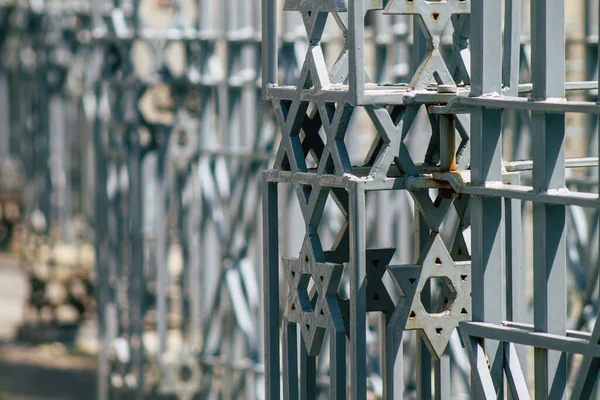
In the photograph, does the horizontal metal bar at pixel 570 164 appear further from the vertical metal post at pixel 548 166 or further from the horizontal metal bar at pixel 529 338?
the horizontal metal bar at pixel 529 338

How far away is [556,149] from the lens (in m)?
4.00

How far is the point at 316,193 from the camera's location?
4633 millimetres

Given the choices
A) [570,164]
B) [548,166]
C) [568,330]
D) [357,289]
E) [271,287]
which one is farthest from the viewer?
[271,287]

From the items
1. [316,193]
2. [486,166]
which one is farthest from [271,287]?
[486,166]

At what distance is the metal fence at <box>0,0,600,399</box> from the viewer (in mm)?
4211

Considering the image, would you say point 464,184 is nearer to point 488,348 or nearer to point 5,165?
point 488,348

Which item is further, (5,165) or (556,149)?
(5,165)

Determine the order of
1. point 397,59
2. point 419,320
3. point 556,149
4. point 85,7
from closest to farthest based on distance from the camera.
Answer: point 556,149
point 419,320
point 397,59
point 85,7

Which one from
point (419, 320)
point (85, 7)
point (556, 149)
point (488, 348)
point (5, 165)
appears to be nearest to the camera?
point (556, 149)

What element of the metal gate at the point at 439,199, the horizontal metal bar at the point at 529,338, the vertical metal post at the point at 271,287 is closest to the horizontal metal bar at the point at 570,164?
the metal gate at the point at 439,199

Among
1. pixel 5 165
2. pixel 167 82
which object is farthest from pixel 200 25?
pixel 5 165

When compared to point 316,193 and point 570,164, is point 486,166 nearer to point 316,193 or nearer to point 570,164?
point 570,164

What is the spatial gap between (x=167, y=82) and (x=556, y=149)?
6320 mm

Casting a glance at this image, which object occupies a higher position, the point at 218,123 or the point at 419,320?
the point at 218,123
